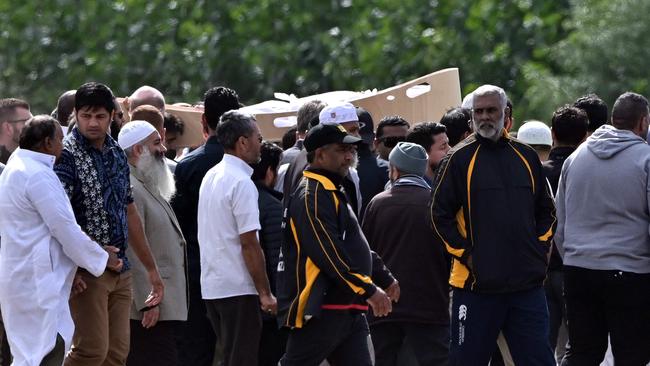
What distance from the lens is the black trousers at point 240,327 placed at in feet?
29.1

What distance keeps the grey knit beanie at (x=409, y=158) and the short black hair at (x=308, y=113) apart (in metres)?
0.88

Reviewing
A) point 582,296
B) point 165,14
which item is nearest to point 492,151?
point 582,296

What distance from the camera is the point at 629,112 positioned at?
358 inches

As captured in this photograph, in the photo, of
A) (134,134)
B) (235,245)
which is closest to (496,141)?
(235,245)

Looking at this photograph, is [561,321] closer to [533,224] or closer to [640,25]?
[533,224]

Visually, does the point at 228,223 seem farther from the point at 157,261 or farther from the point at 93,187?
the point at 93,187

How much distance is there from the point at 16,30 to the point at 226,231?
74.5 feet

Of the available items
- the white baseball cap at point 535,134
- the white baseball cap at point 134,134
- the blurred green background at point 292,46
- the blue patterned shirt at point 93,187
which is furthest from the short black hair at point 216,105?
the blurred green background at point 292,46

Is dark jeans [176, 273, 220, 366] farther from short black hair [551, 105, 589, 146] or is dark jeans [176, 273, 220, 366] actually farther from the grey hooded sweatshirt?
short black hair [551, 105, 589, 146]

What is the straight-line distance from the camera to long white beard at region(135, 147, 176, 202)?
30.1 feet

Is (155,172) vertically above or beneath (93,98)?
beneath

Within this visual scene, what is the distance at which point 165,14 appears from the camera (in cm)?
2966

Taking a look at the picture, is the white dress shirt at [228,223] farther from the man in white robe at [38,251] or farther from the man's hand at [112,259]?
the man in white robe at [38,251]

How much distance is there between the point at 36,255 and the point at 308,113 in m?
2.71
